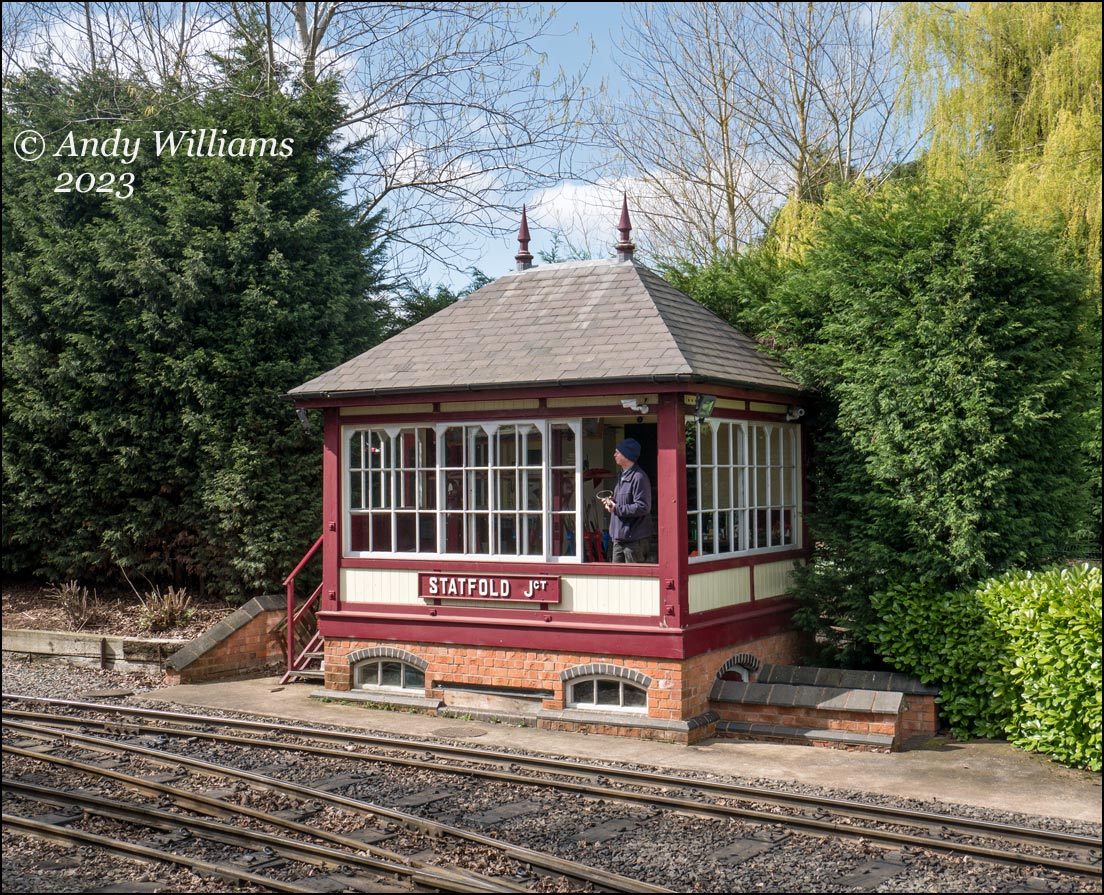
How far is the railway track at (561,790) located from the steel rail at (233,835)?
3.3 inches

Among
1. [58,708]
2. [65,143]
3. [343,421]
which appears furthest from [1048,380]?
[65,143]

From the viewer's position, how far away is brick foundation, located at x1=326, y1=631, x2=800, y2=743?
37.9 ft

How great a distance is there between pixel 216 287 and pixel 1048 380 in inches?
456

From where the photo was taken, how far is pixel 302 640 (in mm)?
16297

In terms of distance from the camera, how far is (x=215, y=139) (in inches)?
695

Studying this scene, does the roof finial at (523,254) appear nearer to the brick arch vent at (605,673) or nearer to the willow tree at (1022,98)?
the brick arch vent at (605,673)

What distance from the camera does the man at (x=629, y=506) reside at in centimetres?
1189

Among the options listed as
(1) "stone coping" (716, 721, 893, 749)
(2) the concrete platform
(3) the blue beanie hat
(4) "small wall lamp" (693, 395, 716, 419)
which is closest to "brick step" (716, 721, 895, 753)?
(1) "stone coping" (716, 721, 893, 749)

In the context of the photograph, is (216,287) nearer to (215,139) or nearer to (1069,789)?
(215,139)

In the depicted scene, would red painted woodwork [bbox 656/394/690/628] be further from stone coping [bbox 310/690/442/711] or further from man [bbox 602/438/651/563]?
stone coping [bbox 310/690/442/711]

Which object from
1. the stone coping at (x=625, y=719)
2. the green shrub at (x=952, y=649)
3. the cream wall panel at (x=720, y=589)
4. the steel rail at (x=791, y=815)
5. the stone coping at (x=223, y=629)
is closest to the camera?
the steel rail at (x=791, y=815)

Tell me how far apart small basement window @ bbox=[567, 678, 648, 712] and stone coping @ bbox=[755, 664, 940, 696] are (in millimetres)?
1539

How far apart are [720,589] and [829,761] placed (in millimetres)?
2469

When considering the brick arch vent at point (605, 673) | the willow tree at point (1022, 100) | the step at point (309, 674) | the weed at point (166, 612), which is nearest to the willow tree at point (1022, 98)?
the willow tree at point (1022, 100)
